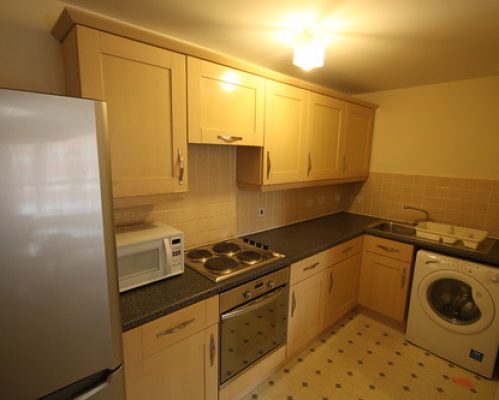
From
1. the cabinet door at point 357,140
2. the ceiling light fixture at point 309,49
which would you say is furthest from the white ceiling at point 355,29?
the cabinet door at point 357,140

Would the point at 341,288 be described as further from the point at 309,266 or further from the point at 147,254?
the point at 147,254

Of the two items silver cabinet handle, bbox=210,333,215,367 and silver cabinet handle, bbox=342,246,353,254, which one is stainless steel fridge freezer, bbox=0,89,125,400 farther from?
silver cabinet handle, bbox=342,246,353,254

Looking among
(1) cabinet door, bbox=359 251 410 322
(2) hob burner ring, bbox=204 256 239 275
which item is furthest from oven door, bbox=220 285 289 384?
(1) cabinet door, bbox=359 251 410 322

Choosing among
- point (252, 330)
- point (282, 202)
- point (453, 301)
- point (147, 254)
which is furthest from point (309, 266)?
point (453, 301)

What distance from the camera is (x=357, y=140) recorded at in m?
2.78

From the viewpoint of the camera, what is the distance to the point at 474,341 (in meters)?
1.97

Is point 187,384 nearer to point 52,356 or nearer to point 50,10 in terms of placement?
point 52,356

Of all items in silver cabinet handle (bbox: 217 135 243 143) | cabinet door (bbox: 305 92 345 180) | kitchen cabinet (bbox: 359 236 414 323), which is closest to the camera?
silver cabinet handle (bbox: 217 135 243 143)

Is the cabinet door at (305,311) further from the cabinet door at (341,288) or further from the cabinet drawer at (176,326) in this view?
the cabinet drawer at (176,326)

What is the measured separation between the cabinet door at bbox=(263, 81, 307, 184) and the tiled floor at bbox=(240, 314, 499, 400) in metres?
1.42

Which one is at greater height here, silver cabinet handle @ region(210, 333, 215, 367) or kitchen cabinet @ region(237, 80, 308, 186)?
kitchen cabinet @ region(237, 80, 308, 186)

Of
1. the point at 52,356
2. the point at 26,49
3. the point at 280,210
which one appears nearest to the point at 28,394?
the point at 52,356

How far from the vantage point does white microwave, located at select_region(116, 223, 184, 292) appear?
1303 millimetres

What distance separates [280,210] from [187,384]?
1.60 meters
